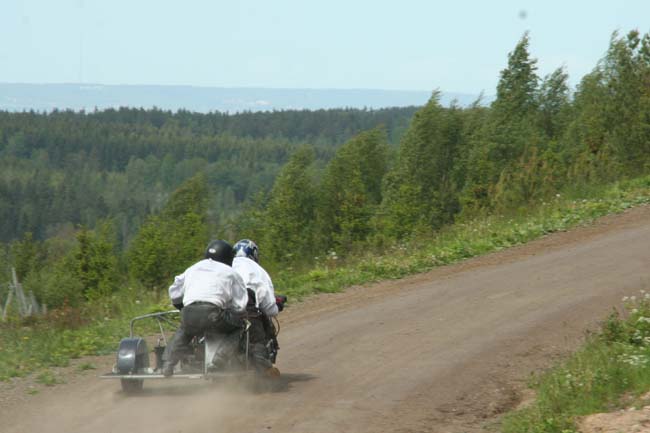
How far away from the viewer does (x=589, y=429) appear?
303 inches

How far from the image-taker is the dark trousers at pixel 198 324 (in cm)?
1052

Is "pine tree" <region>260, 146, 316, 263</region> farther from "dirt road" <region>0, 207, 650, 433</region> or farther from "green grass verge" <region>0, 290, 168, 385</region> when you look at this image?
"dirt road" <region>0, 207, 650, 433</region>

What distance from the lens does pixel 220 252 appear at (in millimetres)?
10930

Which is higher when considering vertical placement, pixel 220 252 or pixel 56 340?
pixel 220 252

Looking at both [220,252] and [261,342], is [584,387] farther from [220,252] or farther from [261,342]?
[220,252]

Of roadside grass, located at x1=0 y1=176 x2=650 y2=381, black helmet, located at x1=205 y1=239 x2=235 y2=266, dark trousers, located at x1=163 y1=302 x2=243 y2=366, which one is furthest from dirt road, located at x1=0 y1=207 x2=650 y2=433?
black helmet, located at x1=205 y1=239 x2=235 y2=266

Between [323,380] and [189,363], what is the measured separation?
1622 mm

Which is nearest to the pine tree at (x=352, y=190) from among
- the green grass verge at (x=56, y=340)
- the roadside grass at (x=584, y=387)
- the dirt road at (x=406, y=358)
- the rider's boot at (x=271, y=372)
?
the dirt road at (x=406, y=358)

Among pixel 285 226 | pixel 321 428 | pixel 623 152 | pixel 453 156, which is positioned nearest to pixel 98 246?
pixel 285 226

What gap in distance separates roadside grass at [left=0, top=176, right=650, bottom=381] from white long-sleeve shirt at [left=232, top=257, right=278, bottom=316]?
127 inches

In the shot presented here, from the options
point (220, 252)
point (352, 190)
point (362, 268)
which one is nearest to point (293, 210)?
point (352, 190)

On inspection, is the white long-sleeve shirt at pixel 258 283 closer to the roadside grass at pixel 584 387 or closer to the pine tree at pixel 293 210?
the roadside grass at pixel 584 387

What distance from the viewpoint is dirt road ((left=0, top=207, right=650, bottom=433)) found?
31.9 ft

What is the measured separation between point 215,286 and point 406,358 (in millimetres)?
2899
